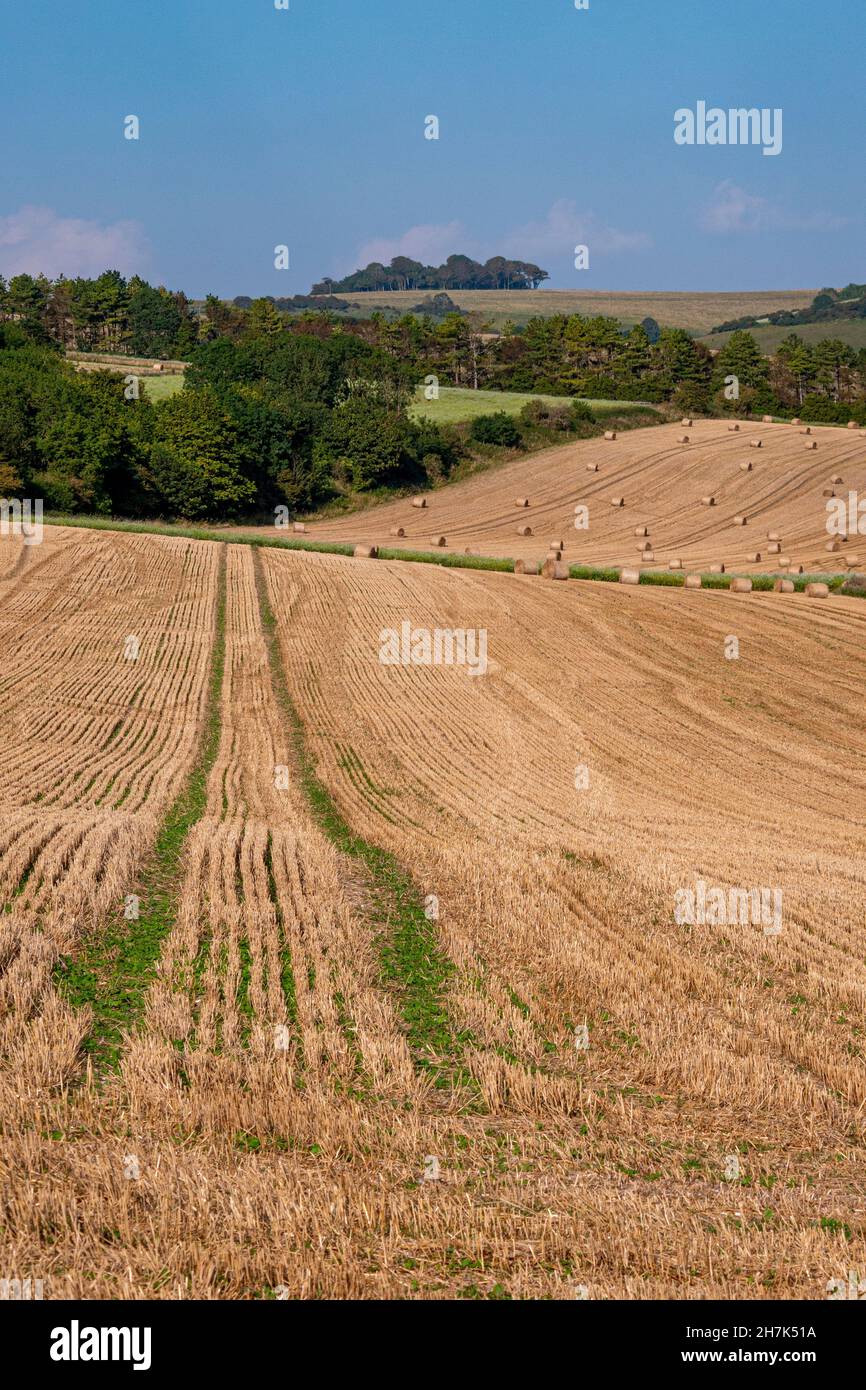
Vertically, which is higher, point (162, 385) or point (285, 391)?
point (162, 385)

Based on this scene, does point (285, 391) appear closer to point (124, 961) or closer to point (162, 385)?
point (162, 385)

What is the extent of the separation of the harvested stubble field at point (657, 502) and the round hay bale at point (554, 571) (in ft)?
29.4

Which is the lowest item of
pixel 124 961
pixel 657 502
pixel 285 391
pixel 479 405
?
pixel 124 961

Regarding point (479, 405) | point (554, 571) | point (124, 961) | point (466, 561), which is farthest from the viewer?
point (479, 405)

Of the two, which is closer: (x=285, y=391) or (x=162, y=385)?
(x=285, y=391)

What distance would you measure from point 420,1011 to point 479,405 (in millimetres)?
100749

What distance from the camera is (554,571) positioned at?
54.5m

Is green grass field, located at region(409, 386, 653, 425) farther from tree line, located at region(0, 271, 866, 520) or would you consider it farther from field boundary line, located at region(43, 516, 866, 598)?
field boundary line, located at region(43, 516, 866, 598)

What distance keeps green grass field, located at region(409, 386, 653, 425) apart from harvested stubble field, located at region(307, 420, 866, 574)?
329 inches

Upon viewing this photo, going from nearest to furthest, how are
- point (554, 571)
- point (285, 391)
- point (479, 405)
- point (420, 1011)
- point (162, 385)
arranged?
point (420, 1011), point (554, 571), point (285, 391), point (479, 405), point (162, 385)

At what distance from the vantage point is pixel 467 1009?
477 inches

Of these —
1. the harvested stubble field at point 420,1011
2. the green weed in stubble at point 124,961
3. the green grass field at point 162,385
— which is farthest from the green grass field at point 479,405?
the green weed in stubble at point 124,961

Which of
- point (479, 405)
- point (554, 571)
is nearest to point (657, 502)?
point (554, 571)

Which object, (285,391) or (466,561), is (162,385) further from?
(466,561)
